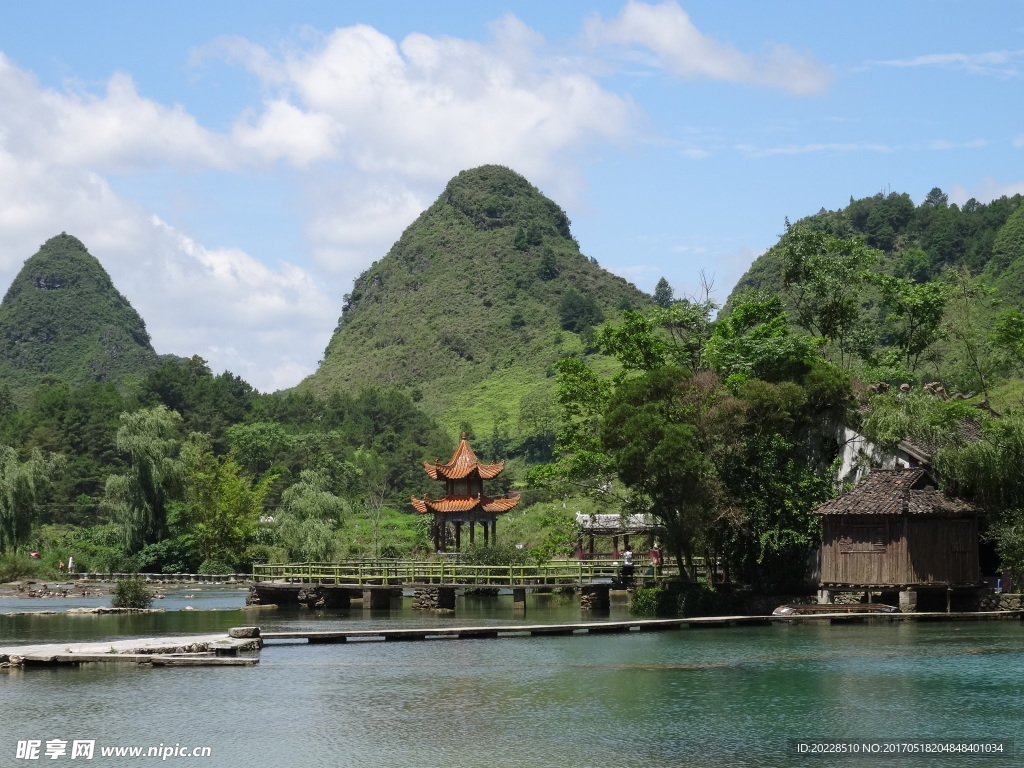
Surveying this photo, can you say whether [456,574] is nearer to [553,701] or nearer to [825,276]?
[825,276]

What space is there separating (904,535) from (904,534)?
3 cm

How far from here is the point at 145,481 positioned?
2896 inches

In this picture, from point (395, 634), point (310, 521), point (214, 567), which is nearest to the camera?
point (395, 634)

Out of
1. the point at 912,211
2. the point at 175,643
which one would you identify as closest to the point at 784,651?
the point at 175,643

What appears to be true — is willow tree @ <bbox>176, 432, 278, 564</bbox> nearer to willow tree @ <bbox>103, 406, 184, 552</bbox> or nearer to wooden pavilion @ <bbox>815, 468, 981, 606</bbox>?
willow tree @ <bbox>103, 406, 184, 552</bbox>

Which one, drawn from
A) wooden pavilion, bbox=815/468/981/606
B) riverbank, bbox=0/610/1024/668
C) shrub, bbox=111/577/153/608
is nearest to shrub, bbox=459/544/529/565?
riverbank, bbox=0/610/1024/668

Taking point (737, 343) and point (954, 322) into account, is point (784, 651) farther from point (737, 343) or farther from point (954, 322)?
point (954, 322)

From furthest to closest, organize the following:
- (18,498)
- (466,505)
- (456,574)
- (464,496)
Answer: (18,498) → (464,496) → (466,505) → (456,574)

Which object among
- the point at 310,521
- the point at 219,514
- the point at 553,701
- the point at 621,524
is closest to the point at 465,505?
the point at 310,521

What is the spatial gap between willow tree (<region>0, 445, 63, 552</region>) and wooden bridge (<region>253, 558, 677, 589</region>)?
716 inches

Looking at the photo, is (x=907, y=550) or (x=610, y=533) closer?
(x=907, y=550)

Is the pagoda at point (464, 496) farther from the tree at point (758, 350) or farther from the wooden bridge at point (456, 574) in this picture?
the tree at point (758, 350)

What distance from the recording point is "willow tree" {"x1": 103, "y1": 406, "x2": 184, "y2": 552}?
238 feet

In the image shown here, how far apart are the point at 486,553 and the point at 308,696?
3043 cm
